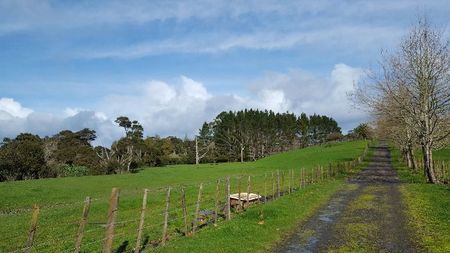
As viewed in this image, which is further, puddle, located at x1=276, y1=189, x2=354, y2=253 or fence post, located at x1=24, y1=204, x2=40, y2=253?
puddle, located at x1=276, y1=189, x2=354, y2=253

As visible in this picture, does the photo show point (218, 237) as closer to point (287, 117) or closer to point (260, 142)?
point (260, 142)

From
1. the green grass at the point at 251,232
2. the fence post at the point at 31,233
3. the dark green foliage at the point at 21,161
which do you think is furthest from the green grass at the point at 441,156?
the fence post at the point at 31,233

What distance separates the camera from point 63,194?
4656 centimetres

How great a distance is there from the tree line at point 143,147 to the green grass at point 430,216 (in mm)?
62915

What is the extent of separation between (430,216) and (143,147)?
95.3 m

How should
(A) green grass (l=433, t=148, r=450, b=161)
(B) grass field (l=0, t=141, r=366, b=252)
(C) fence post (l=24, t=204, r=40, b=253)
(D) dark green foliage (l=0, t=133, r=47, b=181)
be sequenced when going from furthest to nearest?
(A) green grass (l=433, t=148, r=450, b=161), (D) dark green foliage (l=0, t=133, r=47, b=181), (B) grass field (l=0, t=141, r=366, b=252), (C) fence post (l=24, t=204, r=40, b=253)

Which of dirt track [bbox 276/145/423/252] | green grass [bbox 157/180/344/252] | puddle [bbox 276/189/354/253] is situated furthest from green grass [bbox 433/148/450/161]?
green grass [bbox 157/180/344/252]

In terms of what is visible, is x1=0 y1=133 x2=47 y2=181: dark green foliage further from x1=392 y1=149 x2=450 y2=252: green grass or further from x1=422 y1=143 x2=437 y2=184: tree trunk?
x1=392 y1=149 x2=450 y2=252: green grass

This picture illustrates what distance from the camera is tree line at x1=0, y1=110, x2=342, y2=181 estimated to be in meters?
76.1

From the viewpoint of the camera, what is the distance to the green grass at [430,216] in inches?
622

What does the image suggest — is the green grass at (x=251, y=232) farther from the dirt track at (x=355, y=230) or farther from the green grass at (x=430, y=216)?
the green grass at (x=430, y=216)

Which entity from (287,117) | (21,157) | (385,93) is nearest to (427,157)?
(385,93)

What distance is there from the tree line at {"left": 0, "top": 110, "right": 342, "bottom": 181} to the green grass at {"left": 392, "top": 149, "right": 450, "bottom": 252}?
206 feet

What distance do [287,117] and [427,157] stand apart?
132713 millimetres
